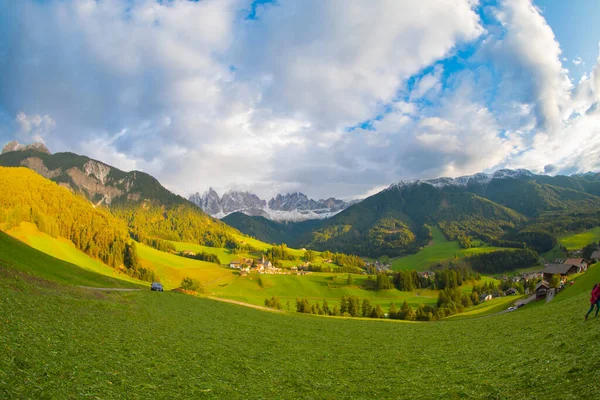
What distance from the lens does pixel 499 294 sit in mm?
151000

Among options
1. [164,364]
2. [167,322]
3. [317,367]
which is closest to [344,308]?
[167,322]

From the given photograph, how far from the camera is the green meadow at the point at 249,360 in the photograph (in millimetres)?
14711

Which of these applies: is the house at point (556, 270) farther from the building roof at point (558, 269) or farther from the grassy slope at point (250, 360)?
the grassy slope at point (250, 360)

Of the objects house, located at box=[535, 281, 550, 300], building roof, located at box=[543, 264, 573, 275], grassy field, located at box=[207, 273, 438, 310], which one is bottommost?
grassy field, located at box=[207, 273, 438, 310]

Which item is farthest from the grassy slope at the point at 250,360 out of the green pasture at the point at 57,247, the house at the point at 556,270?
the house at the point at 556,270

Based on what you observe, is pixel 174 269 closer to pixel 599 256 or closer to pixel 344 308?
pixel 344 308

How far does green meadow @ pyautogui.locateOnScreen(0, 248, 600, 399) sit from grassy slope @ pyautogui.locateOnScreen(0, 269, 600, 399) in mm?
86

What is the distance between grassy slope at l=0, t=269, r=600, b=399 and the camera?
14719 mm

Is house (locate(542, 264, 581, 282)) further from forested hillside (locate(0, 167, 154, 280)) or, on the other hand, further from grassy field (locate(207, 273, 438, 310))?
forested hillside (locate(0, 167, 154, 280))

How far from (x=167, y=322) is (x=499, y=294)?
165529 mm

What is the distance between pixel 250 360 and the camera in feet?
84.7

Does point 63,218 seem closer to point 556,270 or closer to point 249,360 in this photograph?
point 249,360

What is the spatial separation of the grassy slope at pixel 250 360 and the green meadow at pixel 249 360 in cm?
9

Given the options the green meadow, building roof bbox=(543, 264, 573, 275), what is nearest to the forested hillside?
the green meadow
